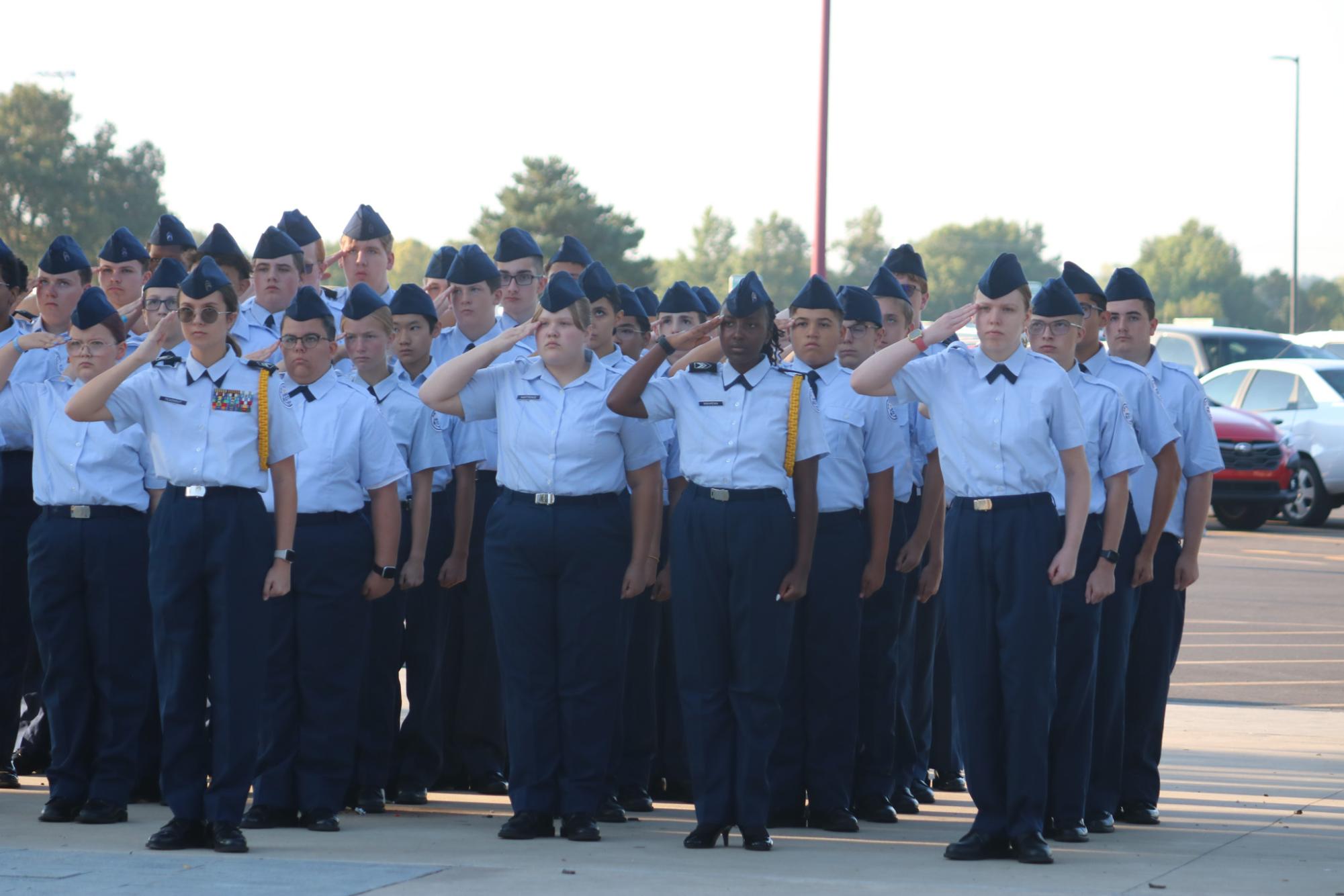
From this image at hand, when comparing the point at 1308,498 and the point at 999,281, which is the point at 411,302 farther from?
the point at 1308,498

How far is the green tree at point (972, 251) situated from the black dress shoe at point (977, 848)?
14163cm

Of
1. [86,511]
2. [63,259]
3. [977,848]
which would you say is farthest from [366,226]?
[977,848]

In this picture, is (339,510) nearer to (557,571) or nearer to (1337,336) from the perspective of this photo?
(557,571)

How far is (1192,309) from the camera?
144125 millimetres

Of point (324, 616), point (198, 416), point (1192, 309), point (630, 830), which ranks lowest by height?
point (630, 830)

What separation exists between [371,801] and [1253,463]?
15.9 metres

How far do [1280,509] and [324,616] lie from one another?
17.5 m

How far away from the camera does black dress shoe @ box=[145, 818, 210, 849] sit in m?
6.38

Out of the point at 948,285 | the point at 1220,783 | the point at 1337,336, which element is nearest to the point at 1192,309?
the point at 948,285

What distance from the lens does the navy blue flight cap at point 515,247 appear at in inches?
340

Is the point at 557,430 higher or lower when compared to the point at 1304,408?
lower

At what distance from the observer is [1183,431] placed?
7.56 m

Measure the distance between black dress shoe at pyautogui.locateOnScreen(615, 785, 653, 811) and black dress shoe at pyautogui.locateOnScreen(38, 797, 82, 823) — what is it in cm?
218

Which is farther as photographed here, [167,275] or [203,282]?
[167,275]
